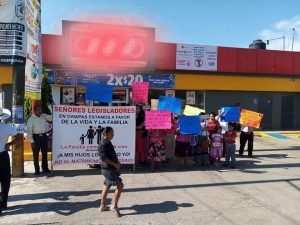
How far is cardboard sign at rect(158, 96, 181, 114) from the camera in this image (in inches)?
392

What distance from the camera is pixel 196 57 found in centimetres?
2136

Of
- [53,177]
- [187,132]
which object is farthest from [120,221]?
[187,132]

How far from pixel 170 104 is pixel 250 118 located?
10.7ft

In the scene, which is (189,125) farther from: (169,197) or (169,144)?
(169,197)

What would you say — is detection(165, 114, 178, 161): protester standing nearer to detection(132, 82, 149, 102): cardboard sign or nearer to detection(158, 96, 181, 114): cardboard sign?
detection(158, 96, 181, 114): cardboard sign

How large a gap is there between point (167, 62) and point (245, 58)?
491 centimetres

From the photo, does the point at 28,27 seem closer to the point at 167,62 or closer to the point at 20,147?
the point at 20,147

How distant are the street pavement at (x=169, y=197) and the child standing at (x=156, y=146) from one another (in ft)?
1.26

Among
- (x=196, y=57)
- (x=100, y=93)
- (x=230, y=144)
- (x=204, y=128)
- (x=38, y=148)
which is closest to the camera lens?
(x=38, y=148)

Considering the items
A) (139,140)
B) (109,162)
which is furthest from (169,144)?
(109,162)

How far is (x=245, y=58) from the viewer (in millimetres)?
22188

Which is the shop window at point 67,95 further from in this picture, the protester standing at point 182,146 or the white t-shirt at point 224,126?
the protester standing at point 182,146

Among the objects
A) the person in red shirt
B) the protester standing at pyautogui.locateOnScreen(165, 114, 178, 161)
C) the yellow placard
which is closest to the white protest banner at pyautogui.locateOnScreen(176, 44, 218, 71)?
the protester standing at pyautogui.locateOnScreen(165, 114, 178, 161)

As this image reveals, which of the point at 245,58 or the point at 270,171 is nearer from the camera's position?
the point at 270,171
